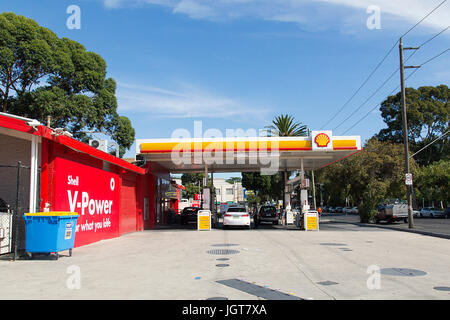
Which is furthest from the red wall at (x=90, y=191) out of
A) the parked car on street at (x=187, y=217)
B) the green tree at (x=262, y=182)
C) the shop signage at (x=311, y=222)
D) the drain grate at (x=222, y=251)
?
the green tree at (x=262, y=182)

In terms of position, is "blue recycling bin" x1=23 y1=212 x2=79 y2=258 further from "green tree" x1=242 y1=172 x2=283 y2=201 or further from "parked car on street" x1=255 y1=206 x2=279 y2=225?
"green tree" x1=242 y1=172 x2=283 y2=201

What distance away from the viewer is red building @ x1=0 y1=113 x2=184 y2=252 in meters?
10.7

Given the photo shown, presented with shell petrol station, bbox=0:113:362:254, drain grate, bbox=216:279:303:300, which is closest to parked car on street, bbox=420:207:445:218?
shell petrol station, bbox=0:113:362:254

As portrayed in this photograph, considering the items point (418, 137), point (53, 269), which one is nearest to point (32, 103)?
point (53, 269)

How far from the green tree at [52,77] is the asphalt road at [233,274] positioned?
16268 millimetres

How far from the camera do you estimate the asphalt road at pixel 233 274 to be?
20.7 feet

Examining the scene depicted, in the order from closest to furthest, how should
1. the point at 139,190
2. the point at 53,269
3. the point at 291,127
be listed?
the point at 53,269
the point at 139,190
the point at 291,127

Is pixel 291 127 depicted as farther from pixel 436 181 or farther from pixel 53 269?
pixel 53 269

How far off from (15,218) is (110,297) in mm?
5715

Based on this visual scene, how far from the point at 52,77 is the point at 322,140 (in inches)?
735

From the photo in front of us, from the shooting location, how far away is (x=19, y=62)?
2402 centimetres

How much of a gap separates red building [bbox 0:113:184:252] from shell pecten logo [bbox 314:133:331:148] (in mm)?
10198

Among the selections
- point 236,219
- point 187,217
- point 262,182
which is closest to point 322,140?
point 236,219
